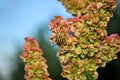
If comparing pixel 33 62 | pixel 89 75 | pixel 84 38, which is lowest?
pixel 89 75

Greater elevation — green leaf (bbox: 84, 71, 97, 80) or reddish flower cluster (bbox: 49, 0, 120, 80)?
reddish flower cluster (bbox: 49, 0, 120, 80)

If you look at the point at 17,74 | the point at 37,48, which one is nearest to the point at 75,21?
the point at 37,48

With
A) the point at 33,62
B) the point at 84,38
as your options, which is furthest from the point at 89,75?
the point at 33,62

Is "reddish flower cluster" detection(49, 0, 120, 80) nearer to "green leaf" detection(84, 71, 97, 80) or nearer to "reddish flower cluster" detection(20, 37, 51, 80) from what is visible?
"green leaf" detection(84, 71, 97, 80)

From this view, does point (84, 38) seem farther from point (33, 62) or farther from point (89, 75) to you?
point (33, 62)

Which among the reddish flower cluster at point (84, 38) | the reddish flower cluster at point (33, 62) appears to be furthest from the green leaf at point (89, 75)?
the reddish flower cluster at point (33, 62)

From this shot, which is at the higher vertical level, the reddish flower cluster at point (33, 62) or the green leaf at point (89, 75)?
the reddish flower cluster at point (33, 62)

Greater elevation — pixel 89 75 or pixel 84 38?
pixel 84 38

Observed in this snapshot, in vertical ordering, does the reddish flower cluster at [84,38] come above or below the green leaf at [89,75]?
above

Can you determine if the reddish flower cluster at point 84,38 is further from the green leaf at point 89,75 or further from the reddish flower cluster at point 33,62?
the reddish flower cluster at point 33,62

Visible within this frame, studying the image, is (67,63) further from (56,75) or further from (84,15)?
(56,75)

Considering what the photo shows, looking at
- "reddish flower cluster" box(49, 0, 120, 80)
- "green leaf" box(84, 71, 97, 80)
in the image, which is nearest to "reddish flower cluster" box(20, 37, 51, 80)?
"reddish flower cluster" box(49, 0, 120, 80)
